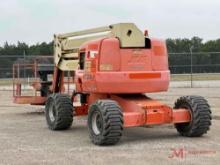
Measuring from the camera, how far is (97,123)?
10.7 metres

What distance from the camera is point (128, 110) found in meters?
11.3

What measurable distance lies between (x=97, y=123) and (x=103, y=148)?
790 millimetres

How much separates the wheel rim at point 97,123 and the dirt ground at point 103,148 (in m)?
0.28

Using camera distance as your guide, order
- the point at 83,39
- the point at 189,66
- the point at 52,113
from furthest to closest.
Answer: the point at 189,66, the point at 83,39, the point at 52,113

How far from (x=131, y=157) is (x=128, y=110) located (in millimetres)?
2385

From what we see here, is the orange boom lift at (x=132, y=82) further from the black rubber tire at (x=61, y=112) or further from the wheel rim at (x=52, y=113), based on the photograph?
the wheel rim at (x=52, y=113)

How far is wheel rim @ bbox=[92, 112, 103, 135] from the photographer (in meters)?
10.5

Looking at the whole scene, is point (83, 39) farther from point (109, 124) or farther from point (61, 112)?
point (109, 124)

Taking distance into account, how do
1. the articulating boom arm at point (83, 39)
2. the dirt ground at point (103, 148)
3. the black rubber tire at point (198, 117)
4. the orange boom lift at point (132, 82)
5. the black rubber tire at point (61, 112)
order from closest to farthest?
1. the dirt ground at point (103, 148)
2. the orange boom lift at point (132, 82)
3. the black rubber tire at point (198, 117)
4. the articulating boom arm at point (83, 39)
5. the black rubber tire at point (61, 112)

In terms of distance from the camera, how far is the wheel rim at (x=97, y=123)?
10500mm

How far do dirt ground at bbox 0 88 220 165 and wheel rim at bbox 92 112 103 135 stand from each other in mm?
279

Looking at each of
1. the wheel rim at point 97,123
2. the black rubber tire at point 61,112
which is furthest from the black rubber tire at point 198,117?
the black rubber tire at point 61,112

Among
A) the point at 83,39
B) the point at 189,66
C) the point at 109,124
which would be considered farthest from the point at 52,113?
the point at 189,66

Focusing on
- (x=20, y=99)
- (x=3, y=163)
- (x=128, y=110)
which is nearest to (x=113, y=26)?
(x=128, y=110)
